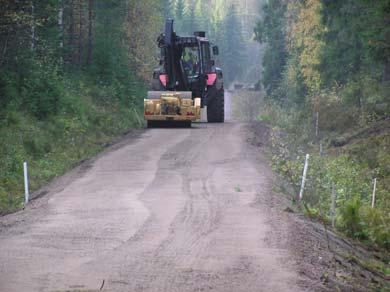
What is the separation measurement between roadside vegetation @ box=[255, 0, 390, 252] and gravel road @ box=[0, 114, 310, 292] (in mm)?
1545

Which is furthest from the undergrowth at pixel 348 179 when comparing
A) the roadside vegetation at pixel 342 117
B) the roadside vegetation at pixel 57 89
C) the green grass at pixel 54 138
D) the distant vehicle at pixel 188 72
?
the roadside vegetation at pixel 57 89

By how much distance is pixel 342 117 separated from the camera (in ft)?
107

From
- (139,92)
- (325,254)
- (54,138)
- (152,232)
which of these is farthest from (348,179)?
(139,92)

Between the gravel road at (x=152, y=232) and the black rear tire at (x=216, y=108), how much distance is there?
12.8 m

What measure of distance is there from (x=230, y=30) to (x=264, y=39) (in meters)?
62.3

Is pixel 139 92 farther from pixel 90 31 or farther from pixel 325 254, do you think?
pixel 325 254

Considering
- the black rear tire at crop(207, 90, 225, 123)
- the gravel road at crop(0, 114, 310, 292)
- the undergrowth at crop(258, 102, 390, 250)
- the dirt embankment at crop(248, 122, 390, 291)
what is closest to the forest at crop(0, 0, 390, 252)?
the undergrowth at crop(258, 102, 390, 250)

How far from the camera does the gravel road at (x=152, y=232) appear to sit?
973cm

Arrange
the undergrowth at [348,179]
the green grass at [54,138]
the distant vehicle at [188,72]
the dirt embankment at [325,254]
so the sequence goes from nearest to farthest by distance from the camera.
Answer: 1. the dirt embankment at [325,254]
2. the undergrowth at [348,179]
3. the green grass at [54,138]
4. the distant vehicle at [188,72]

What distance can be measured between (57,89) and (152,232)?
1512cm

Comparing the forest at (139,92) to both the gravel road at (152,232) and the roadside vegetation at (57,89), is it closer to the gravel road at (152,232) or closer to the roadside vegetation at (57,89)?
the roadside vegetation at (57,89)

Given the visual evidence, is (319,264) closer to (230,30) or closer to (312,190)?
(312,190)

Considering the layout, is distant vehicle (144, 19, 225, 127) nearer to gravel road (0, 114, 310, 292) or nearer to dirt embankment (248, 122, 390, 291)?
gravel road (0, 114, 310, 292)

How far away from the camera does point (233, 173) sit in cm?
1995
